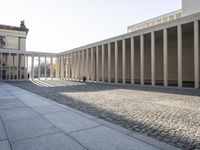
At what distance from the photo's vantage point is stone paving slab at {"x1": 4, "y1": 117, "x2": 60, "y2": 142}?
12.8ft

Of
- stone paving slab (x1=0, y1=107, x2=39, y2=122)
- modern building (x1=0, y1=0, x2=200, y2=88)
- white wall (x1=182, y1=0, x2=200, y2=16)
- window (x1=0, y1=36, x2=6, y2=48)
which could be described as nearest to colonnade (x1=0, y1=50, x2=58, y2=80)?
modern building (x1=0, y1=0, x2=200, y2=88)

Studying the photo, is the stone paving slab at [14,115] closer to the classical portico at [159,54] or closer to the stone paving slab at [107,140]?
the stone paving slab at [107,140]

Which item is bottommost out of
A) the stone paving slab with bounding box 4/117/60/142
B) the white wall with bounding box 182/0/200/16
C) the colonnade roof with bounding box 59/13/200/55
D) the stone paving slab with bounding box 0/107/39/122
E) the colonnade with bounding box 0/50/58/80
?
the stone paving slab with bounding box 4/117/60/142

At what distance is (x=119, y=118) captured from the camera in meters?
5.50

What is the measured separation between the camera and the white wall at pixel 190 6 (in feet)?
70.0

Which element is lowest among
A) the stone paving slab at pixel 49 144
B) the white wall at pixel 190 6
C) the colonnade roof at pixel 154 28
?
the stone paving slab at pixel 49 144

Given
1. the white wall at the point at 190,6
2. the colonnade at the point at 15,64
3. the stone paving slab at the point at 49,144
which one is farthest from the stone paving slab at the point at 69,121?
the colonnade at the point at 15,64

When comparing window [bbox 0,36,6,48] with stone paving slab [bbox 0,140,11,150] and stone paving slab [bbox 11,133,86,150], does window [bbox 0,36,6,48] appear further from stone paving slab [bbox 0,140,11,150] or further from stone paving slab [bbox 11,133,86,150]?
stone paving slab [bbox 11,133,86,150]

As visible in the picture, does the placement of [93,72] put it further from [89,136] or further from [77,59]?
[89,136]

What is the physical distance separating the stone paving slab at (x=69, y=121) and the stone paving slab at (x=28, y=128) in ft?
0.70

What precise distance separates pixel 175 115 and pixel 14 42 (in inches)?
1458

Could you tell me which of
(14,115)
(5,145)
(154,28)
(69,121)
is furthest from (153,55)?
(5,145)

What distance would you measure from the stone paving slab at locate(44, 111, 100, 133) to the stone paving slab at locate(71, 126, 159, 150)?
0.34 metres

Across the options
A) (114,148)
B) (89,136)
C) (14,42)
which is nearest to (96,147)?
(114,148)
